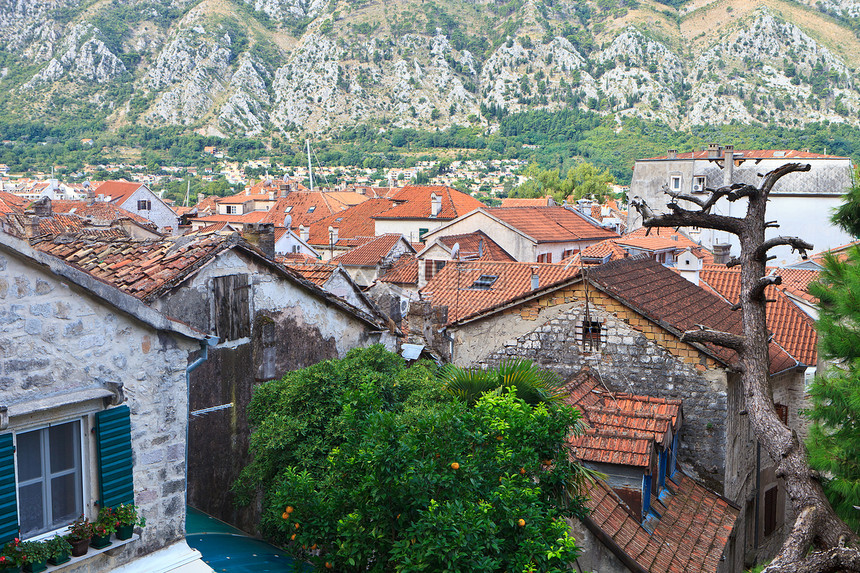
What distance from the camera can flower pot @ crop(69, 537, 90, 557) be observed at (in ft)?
22.7

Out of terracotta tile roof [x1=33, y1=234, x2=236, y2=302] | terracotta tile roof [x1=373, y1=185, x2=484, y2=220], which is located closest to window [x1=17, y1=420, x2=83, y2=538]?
terracotta tile roof [x1=33, y1=234, x2=236, y2=302]

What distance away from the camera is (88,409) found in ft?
23.2

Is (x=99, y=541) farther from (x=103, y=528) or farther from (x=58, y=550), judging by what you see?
(x=58, y=550)

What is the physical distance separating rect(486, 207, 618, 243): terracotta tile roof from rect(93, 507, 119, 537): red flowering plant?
141ft

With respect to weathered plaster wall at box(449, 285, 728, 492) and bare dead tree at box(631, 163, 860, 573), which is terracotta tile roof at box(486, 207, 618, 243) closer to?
weathered plaster wall at box(449, 285, 728, 492)

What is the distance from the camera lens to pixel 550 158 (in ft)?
504

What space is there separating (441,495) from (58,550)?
337cm

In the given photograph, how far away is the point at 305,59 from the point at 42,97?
5676cm

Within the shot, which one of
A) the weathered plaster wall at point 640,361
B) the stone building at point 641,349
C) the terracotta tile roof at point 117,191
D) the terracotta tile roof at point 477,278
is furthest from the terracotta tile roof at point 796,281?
the terracotta tile roof at point 117,191

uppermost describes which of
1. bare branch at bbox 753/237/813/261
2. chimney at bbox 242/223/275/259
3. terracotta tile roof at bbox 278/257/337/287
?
bare branch at bbox 753/237/813/261

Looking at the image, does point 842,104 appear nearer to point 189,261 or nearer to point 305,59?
point 305,59

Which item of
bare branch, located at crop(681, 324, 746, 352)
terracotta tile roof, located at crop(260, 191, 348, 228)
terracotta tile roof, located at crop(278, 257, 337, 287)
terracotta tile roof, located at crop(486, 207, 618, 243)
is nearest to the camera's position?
bare branch, located at crop(681, 324, 746, 352)

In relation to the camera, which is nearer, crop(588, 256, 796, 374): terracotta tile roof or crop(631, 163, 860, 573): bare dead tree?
crop(631, 163, 860, 573): bare dead tree

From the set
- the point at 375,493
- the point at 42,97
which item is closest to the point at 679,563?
the point at 375,493
